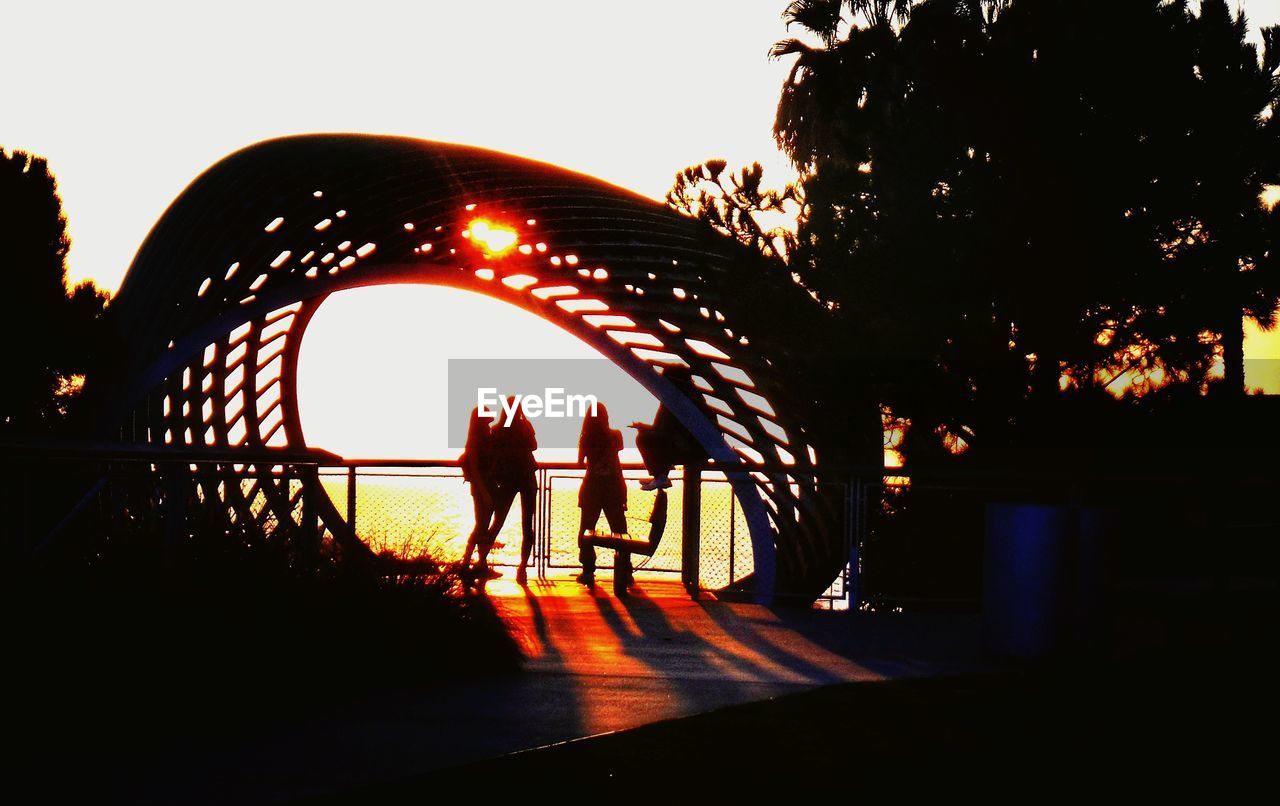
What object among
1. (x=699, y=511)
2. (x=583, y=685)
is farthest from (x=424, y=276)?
(x=583, y=685)

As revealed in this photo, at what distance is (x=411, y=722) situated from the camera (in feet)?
21.3

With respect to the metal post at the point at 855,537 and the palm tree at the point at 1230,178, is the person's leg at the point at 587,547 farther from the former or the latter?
the palm tree at the point at 1230,178

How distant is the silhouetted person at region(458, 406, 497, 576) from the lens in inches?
591

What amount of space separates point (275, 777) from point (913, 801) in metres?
2.21

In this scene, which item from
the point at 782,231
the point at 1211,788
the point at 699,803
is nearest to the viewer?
the point at 699,803

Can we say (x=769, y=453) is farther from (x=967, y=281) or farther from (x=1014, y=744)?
(x=1014, y=744)

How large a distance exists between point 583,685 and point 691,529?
6.18 m

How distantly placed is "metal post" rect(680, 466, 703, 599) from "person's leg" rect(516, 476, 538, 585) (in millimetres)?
1943

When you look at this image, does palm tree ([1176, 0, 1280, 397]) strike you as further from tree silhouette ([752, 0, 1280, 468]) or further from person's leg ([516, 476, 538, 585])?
person's leg ([516, 476, 538, 585])

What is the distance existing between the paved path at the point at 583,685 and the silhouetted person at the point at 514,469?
200 cm

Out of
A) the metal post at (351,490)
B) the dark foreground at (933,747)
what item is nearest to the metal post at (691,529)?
the metal post at (351,490)

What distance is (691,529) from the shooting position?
1382 centimetres

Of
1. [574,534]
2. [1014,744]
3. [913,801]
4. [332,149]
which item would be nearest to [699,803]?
[913,801]

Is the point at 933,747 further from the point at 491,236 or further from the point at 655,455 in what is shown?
the point at 491,236
